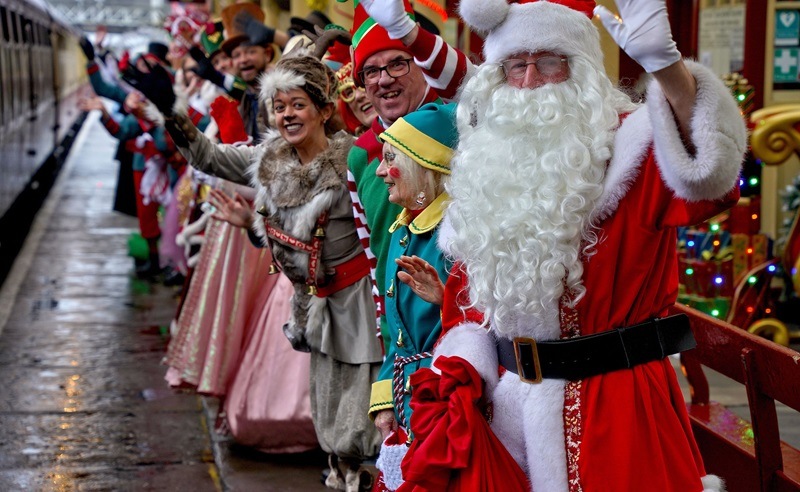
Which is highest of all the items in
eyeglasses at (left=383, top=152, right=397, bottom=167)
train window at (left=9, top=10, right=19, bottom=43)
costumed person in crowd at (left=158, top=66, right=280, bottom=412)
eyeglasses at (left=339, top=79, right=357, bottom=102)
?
train window at (left=9, top=10, right=19, bottom=43)

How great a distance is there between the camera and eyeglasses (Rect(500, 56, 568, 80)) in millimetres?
2918

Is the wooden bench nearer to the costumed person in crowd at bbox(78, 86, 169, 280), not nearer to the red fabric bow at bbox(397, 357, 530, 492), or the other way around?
the red fabric bow at bbox(397, 357, 530, 492)

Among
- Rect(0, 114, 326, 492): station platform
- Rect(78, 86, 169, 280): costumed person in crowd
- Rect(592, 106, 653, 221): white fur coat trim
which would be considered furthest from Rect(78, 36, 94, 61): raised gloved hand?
Rect(592, 106, 653, 221): white fur coat trim

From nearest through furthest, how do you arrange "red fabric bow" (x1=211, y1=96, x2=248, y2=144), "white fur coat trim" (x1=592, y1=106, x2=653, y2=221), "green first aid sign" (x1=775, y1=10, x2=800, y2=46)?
1. "white fur coat trim" (x1=592, y1=106, x2=653, y2=221)
2. "red fabric bow" (x1=211, y1=96, x2=248, y2=144)
3. "green first aid sign" (x1=775, y1=10, x2=800, y2=46)

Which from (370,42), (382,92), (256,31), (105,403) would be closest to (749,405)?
(382,92)

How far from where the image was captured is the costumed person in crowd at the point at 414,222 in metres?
3.63

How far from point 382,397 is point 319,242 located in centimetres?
132

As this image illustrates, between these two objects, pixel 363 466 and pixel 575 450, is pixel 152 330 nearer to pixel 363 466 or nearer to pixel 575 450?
pixel 363 466

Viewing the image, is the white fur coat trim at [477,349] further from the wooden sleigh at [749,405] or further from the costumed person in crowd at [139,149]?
the costumed person in crowd at [139,149]

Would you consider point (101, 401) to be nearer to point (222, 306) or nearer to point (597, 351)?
Result: point (222, 306)

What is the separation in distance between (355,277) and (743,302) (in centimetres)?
314

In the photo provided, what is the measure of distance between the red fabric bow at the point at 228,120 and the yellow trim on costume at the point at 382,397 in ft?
8.18

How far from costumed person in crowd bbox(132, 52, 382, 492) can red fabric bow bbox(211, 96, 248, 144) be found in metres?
0.72

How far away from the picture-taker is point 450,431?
9.50 feet
